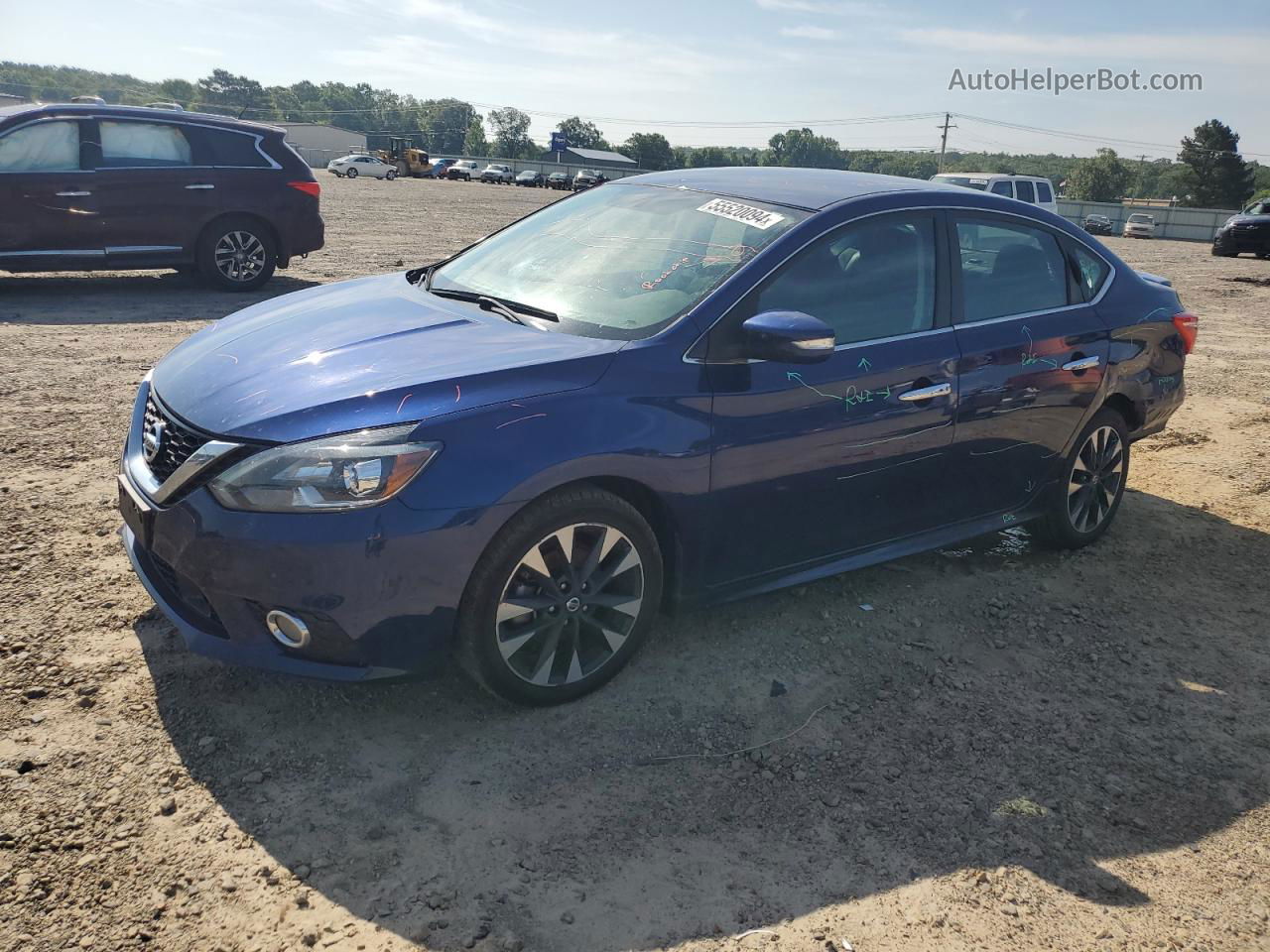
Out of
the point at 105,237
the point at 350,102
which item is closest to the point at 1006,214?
the point at 105,237

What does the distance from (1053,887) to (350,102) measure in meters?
194

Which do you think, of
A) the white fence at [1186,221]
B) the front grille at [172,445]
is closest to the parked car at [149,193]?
the front grille at [172,445]

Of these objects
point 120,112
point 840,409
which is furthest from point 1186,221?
point 840,409

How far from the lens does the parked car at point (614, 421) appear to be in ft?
9.40

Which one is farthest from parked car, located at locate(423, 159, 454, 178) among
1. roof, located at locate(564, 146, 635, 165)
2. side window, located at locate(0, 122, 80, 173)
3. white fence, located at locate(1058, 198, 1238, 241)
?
side window, located at locate(0, 122, 80, 173)

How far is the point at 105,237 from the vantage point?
9.55 m

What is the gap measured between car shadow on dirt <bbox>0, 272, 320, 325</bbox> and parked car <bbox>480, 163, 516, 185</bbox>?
62620 millimetres

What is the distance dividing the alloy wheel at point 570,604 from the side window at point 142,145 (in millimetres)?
8630

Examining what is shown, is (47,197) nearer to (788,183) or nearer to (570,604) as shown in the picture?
(788,183)

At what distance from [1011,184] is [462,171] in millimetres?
59013

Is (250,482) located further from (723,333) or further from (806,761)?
(806,761)

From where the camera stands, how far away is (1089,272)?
4.82 m

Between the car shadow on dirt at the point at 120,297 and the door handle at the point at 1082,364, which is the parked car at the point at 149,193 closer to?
the car shadow on dirt at the point at 120,297

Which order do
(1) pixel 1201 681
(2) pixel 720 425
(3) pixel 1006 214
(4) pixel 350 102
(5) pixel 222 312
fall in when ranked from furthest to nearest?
(4) pixel 350 102, (5) pixel 222 312, (3) pixel 1006 214, (1) pixel 1201 681, (2) pixel 720 425
